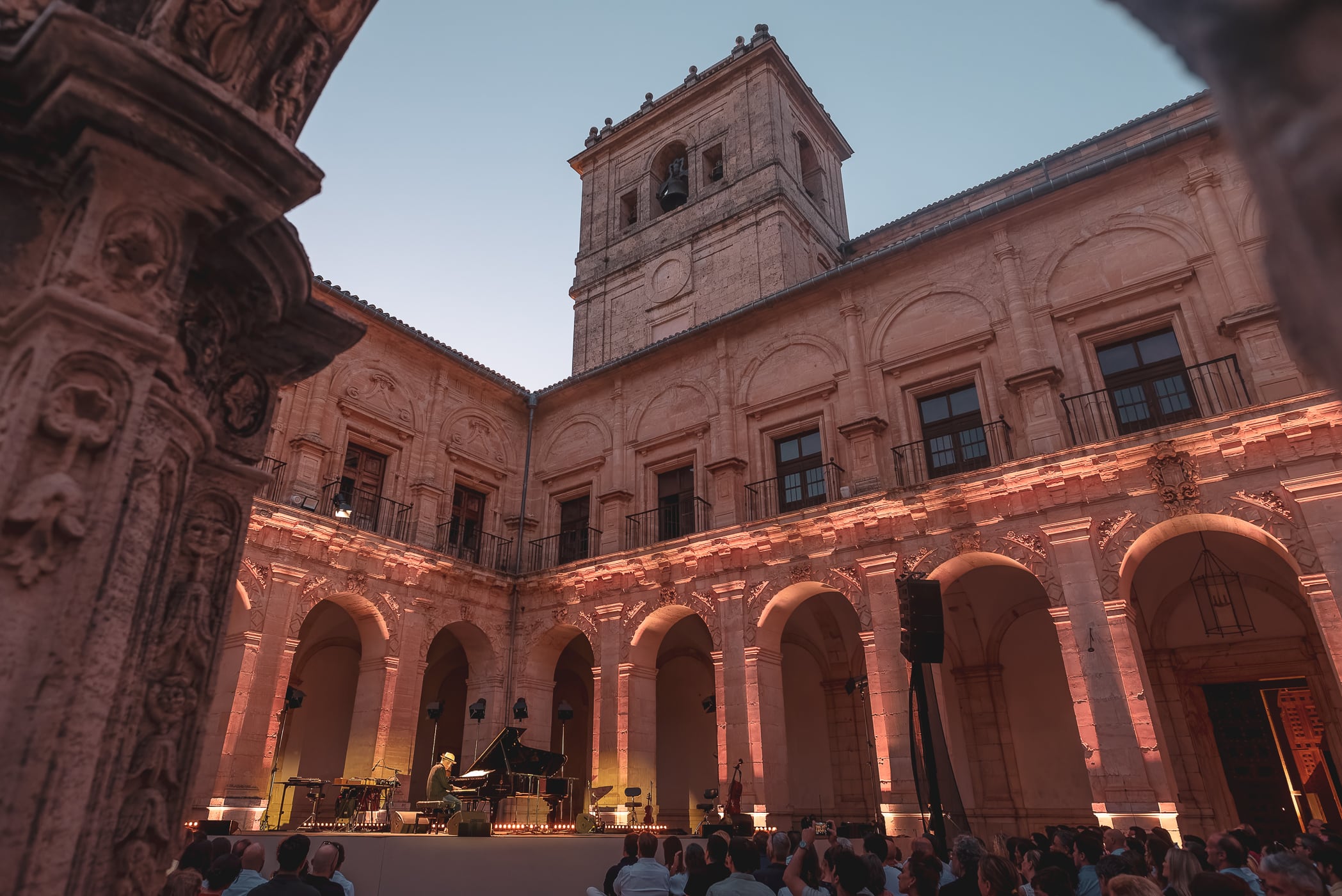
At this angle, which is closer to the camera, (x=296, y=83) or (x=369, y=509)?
(x=296, y=83)

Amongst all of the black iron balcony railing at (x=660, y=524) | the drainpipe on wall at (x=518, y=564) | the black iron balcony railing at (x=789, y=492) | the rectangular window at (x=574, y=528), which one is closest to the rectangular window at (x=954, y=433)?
the black iron balcony railing at (x=789, y=492)

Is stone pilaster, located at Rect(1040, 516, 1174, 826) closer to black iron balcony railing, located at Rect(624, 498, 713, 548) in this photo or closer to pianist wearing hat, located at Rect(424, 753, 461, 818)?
black iron balcony railing, located at Rect(624, 498, 713, 548)

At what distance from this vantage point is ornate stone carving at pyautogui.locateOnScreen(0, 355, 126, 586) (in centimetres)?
226

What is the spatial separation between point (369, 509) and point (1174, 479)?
1477 cm

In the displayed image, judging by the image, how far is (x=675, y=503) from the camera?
17656 millimetres

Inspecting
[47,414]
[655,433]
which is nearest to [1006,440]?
[655,433]

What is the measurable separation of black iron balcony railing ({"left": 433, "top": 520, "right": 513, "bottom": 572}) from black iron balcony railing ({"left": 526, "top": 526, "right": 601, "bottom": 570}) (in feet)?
1.99

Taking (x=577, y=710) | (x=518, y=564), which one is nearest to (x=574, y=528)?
(x=518, y=564)

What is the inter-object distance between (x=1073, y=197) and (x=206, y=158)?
1490 centimetres

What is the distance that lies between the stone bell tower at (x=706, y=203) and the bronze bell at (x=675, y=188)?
0.19 feet

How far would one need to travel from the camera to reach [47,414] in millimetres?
2371

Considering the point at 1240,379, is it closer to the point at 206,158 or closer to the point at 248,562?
the point at 206,158

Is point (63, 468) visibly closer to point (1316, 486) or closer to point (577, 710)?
point (1316, 486)

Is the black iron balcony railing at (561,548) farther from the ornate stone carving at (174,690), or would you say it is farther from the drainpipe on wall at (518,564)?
the ornate stone carving at (174,690)
